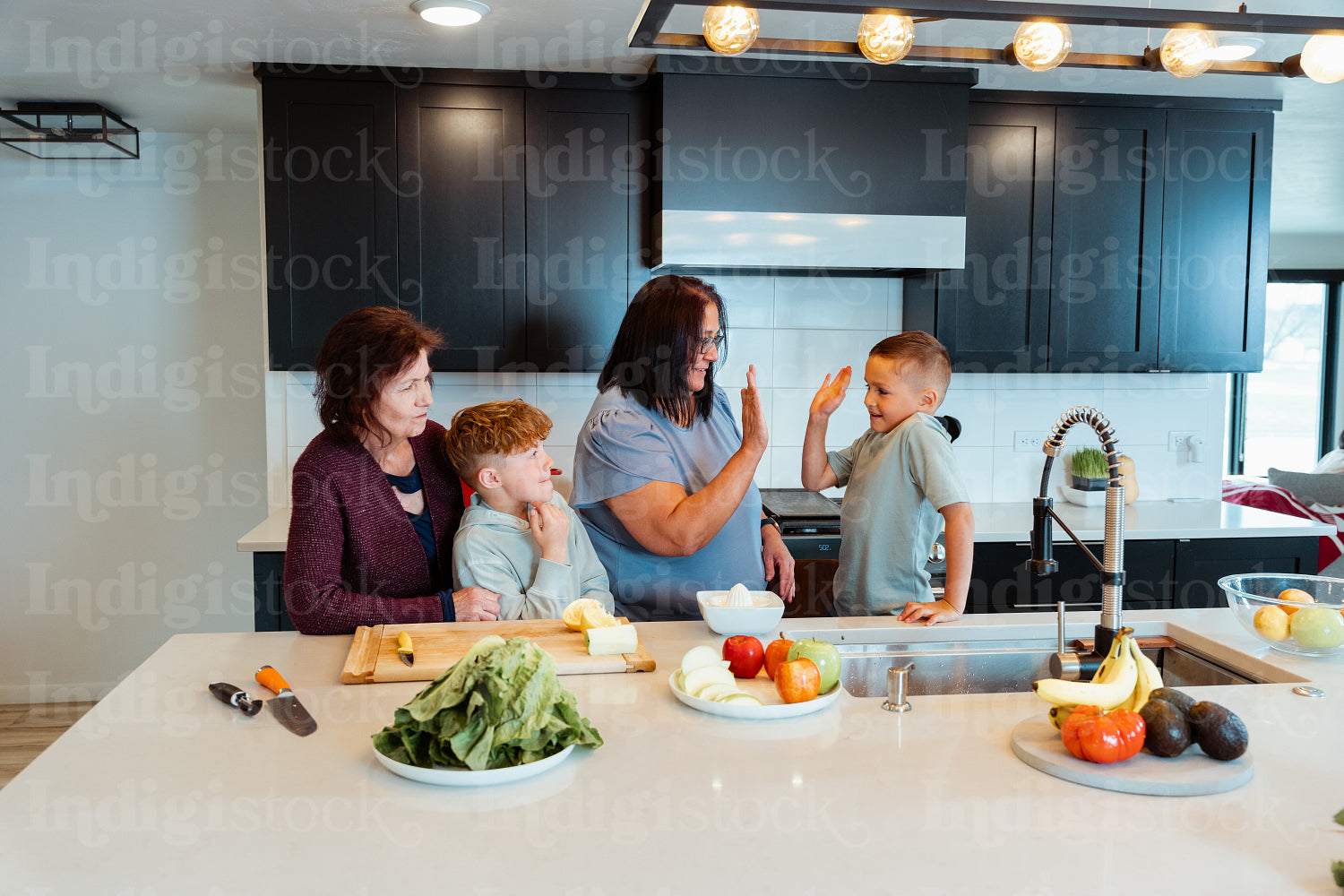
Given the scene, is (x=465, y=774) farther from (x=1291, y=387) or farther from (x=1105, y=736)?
(x=1291, y=387)

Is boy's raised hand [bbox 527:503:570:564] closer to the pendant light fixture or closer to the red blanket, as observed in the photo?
the pendant light fixture

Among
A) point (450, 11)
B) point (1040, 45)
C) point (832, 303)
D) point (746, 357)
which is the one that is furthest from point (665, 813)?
point (832, 303)

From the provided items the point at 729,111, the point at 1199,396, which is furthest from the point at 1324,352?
the point at 729,111

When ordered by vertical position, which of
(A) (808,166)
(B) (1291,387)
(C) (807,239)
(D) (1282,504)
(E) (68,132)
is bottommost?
(D) (1282,504)

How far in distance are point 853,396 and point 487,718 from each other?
2705 millimetres

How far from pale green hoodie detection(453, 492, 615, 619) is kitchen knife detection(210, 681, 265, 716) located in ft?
1.51

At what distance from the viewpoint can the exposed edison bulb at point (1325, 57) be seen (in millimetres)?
1620

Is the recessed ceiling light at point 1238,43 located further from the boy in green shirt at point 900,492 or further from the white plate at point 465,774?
the white plate at point 465,774

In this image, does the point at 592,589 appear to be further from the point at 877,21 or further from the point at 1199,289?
the point at 1199,289

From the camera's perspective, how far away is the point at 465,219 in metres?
3.15

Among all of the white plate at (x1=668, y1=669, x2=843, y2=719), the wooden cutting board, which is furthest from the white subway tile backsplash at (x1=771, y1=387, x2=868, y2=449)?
the white plate at (x1=668, y1=669, x2=843, y2=719)

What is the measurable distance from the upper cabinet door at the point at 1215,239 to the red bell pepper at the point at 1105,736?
272 cm

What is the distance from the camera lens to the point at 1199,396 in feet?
12.7

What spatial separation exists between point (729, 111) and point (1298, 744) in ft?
7.86
